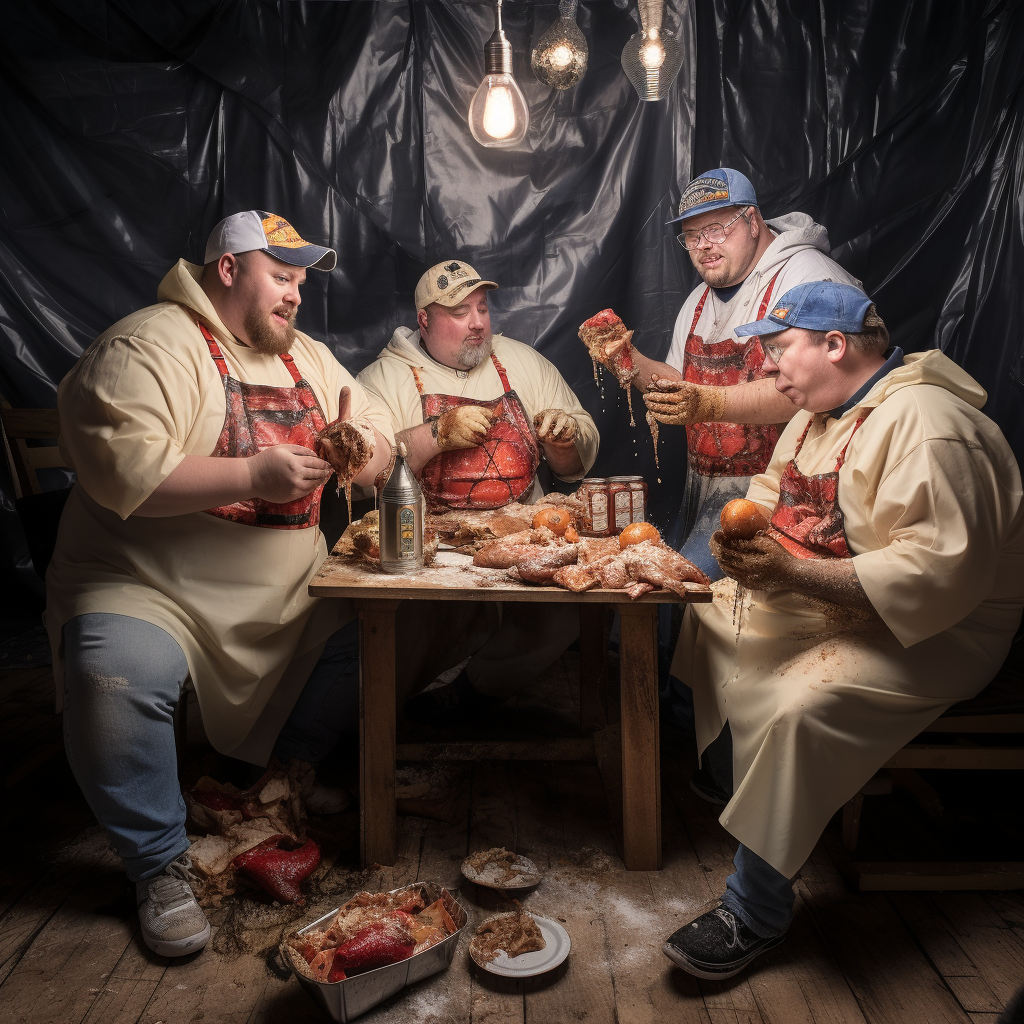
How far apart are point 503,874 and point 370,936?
1.95 ft

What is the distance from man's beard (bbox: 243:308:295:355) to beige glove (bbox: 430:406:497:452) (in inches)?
28.3

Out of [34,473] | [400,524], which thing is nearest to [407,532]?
[400,524]

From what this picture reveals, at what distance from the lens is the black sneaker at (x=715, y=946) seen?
7.50ft

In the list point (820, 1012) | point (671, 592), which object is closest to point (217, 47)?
point (671, 592)

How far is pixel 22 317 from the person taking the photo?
4.32 metres

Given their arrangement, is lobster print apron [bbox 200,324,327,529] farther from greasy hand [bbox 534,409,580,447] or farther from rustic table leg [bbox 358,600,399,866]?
greasy hand [bbox 534,409,580,447]

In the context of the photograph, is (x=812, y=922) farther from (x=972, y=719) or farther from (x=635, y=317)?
(x=635, y=317)

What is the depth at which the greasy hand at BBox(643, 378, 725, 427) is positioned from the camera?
10.8ft

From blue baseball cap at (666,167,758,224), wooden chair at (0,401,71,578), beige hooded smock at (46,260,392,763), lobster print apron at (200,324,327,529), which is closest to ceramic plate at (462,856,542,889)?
beige hooded smock at (46,260,392,763)

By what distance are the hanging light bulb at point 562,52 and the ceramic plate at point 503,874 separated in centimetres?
287

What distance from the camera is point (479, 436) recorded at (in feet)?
11.9

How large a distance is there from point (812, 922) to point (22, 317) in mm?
4176

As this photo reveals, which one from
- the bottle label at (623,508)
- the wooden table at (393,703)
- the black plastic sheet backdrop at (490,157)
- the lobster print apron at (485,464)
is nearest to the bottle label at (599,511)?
the bottle label at (623,508)

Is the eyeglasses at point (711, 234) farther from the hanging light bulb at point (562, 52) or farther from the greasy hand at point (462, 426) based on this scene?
the greasy hand at point (462, 426)
